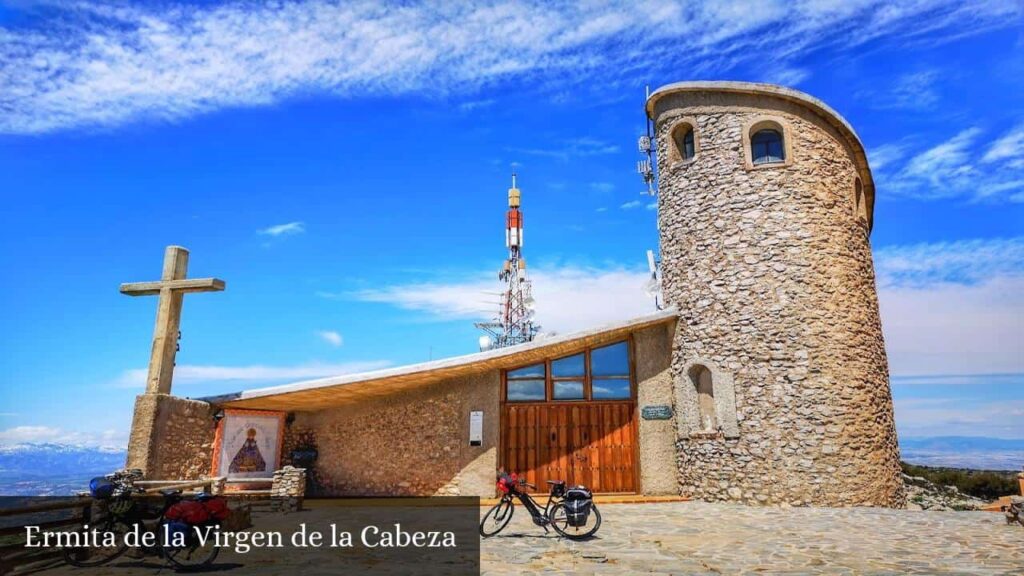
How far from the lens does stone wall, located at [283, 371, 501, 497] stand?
1305cm

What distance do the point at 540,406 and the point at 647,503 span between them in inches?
125

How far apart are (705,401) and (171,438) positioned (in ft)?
34.9

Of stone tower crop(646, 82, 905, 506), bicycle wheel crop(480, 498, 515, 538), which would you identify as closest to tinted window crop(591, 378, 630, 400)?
stone tower crop(646, 82, 905, 506)

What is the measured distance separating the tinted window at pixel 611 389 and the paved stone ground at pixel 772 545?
135 inches

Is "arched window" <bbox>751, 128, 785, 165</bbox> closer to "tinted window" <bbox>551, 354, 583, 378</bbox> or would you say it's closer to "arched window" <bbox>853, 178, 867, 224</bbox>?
"arched window" <bbox>853, 178, 867, 224</bbox>

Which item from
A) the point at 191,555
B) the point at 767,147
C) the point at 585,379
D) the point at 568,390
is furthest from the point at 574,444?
the point at 191,555

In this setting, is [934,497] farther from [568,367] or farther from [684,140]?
[684,140]

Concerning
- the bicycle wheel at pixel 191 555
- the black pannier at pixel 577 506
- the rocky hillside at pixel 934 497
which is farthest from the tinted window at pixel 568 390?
the rocky hillside at pixel 934 497

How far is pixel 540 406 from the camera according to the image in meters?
13.7

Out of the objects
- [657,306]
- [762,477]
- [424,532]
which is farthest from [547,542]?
[657,306]

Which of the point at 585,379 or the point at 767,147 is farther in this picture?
the point at 585,379

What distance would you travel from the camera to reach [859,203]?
14.1 meters

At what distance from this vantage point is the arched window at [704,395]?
41.4ft

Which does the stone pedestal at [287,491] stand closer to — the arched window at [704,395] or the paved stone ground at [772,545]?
the paved stone ground at [772,545]
